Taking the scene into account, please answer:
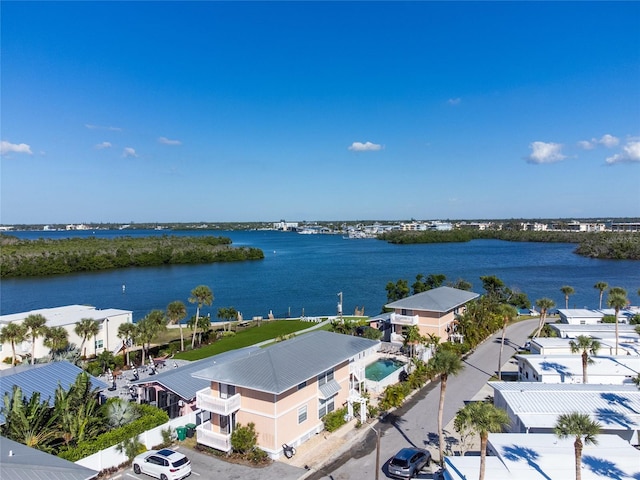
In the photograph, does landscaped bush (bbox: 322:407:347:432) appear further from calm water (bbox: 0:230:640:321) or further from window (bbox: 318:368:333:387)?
calm water (bbox: 0:230:640:321)

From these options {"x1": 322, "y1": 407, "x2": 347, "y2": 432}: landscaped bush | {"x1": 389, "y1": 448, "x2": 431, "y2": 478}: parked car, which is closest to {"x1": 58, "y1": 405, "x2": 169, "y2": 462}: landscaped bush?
{"x1": 322, "y1": 407, "x2": 347, "y2": 432}: landscaped bush

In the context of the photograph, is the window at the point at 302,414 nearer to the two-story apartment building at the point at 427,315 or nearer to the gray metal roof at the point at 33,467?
the gray metal roof at the point at 33,467

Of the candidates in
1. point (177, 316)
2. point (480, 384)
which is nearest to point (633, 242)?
point (480, 384)

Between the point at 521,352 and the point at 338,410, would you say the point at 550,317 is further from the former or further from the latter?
the point at 338,410

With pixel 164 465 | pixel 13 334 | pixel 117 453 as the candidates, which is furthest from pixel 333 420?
pixel 13 334

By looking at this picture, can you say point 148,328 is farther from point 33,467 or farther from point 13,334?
point 33,467

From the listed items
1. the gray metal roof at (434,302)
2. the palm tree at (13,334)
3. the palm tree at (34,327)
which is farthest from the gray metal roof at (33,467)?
the gray metal roof at (434,302)

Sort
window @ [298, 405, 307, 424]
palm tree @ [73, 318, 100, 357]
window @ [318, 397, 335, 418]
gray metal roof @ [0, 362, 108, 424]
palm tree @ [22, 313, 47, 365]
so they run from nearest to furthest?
window @ [298, 405, 307, 424], gray metal roof @ [0, 362, 108, 424], window @ [318, 397, 335, 418], palm tree @ [22, 313, 47, 365], palm tree @ [73, 318, 100, 357]
